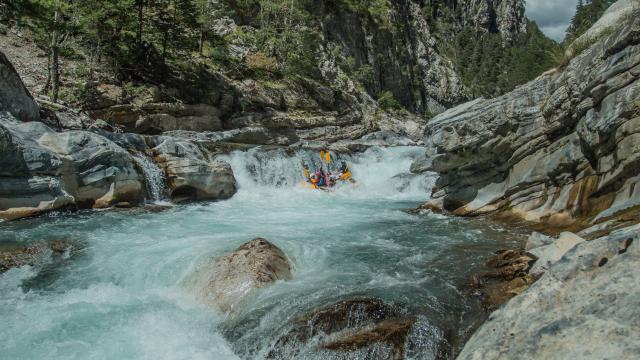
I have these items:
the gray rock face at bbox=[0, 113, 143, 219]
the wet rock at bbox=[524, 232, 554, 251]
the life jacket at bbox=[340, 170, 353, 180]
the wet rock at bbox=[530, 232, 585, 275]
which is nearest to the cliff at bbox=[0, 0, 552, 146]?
the gray rock face at bbox=[0, 113, 143, 219]

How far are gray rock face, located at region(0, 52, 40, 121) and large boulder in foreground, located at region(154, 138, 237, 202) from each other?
4.16 m

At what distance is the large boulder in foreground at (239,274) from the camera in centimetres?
670

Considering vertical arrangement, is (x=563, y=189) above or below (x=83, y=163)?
below

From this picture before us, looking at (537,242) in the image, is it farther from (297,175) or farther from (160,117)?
(160,117)

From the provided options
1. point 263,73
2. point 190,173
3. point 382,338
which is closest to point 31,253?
point 382,338

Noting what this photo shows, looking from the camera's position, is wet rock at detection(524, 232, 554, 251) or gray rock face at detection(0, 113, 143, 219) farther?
gray rock face at detection(0, 113, 143, 219)

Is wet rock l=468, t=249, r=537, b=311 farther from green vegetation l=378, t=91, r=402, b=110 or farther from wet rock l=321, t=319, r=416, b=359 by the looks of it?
green vegetation l=378, t=91, r=402, b=110

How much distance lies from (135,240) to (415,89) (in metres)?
63.6

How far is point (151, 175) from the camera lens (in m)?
15.2

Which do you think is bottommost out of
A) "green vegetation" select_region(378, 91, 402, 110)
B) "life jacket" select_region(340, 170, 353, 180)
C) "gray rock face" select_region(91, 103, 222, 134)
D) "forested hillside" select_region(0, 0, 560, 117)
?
"life jacket" select_region(340, 170, 353, 180)

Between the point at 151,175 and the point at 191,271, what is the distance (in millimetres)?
8485

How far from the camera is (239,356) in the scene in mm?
5379

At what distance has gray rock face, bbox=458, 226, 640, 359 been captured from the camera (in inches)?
115

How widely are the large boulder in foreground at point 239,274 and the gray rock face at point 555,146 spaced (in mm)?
6030
